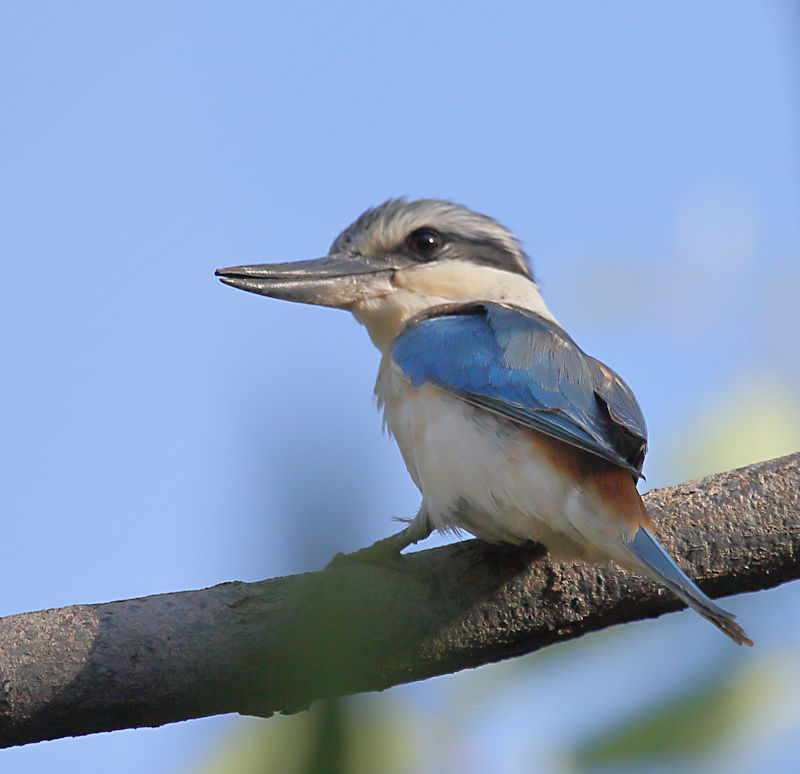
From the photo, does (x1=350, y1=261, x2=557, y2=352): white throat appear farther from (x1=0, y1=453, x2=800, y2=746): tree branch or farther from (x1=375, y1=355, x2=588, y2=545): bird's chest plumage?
(x1=0, y1=453, x2=800, y2=746): tree branch

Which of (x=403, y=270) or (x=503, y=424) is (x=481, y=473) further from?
(x=403, y=270)

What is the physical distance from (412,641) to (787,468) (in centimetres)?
108

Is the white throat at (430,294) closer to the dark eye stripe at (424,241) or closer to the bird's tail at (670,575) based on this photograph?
the dark eye stripe at (424,241)

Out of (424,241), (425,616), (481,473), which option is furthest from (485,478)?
(424,241)

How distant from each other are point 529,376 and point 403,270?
1.06 metres

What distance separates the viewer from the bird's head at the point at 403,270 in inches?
145

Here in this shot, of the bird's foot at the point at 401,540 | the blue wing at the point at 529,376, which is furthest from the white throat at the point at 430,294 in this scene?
the bird's foot at the point at 401,540

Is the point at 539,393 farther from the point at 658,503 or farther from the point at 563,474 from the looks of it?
the point at 658,503

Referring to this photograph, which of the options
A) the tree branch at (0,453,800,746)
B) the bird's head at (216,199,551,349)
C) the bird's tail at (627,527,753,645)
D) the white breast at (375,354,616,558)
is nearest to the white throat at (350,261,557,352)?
the bird's head at (216,199,551,349)

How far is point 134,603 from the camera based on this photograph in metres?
2.39

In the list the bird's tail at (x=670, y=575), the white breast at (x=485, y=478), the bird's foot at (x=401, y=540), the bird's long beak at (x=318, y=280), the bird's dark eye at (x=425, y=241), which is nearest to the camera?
the bird's tail at (x=670, y=575)

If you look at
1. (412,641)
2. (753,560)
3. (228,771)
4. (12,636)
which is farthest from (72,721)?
(753,560)

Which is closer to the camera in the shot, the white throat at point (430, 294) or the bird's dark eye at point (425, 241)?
the white throat at point (430, 294)

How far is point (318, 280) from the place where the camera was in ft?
12.1
